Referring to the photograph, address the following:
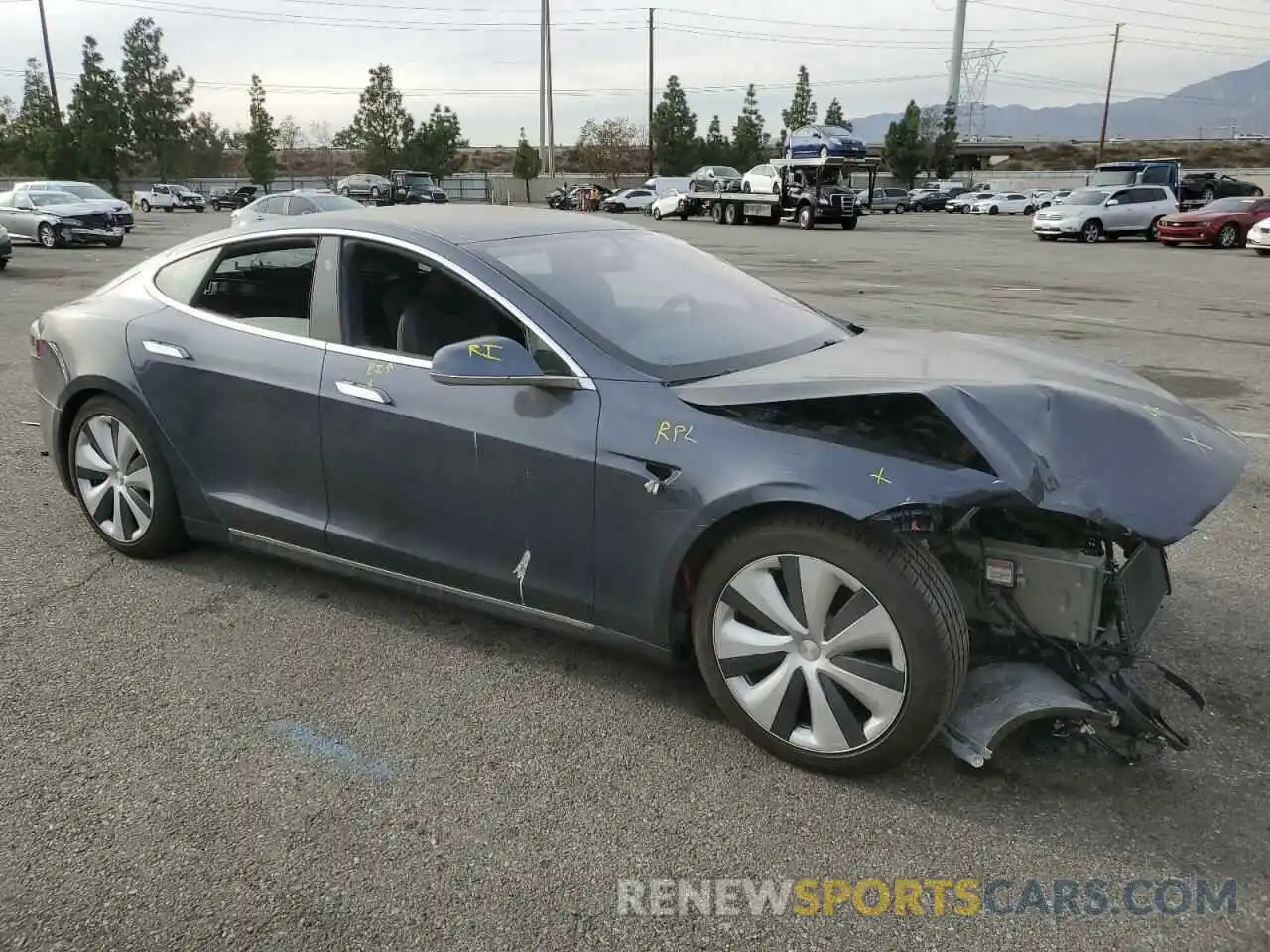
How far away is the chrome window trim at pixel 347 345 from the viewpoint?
131 inches

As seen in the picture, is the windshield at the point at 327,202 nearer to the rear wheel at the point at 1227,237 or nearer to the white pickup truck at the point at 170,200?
the rear wheel at the point at 1227,237

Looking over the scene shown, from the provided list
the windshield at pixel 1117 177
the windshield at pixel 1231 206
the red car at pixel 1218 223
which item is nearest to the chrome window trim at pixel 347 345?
the red car at pixel 1218 223

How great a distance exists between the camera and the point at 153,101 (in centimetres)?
7969

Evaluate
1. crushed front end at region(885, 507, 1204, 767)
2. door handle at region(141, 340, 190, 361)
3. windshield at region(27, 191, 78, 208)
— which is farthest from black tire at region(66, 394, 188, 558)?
windshield at region(27, 191, 78, 208)

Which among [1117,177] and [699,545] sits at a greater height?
[1117,177]

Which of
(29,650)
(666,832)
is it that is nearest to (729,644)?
(666,832)

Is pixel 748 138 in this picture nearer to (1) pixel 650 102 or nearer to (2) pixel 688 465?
(1) pixel 650 102

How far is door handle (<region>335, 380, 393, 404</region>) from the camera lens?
3.55 meters

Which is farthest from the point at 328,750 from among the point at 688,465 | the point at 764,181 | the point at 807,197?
the point at 764,181

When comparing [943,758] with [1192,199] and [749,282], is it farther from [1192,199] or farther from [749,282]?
[1192,199]

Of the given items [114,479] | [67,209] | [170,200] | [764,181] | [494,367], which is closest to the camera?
[494,367]

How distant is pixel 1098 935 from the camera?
2.32m

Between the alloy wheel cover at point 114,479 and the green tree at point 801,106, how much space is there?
96.3m

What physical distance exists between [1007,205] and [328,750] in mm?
59636
